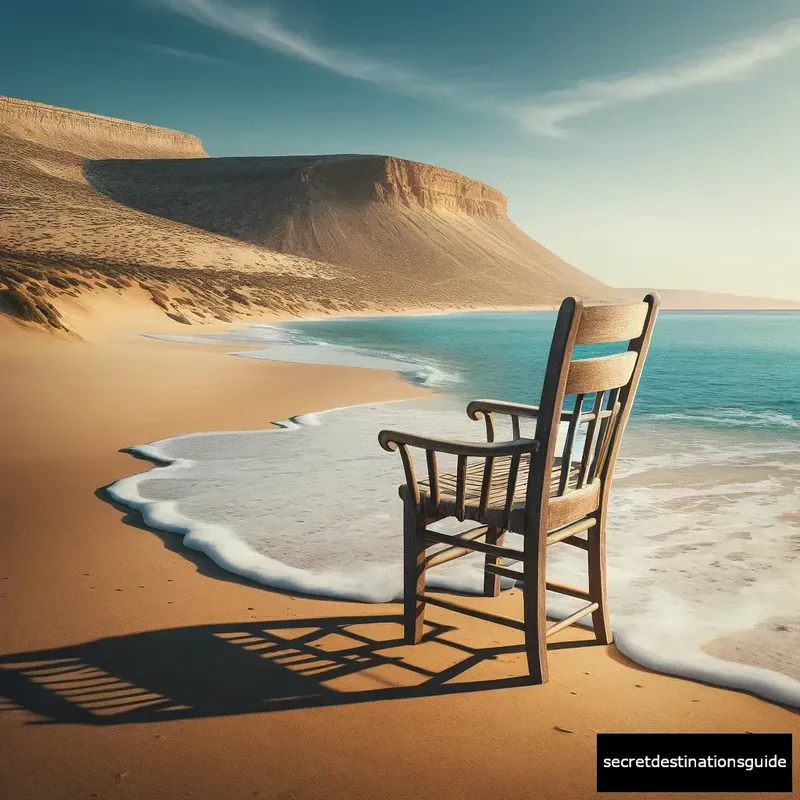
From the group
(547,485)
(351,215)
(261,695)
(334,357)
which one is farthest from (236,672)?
(351,215)

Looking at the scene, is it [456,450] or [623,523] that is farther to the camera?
[623,523]

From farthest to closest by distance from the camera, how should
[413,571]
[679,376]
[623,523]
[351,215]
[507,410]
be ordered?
[351,215] < [679,376] < [623,523] < [507,410] < [413,571]

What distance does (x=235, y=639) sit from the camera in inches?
115

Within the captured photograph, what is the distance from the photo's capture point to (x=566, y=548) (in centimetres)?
424

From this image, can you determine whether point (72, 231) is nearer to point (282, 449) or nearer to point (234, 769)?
point (282, 449)

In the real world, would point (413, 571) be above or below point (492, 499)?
below

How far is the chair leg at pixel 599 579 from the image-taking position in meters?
2.96

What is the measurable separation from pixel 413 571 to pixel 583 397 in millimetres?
825

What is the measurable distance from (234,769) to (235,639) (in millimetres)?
824

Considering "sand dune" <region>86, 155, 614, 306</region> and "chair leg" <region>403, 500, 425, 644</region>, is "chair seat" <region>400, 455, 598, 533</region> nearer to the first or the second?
"chair leg" <region>403, 500, 425, 644</region>

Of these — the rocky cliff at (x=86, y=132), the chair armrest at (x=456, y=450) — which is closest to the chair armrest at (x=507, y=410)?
the chair armrest at (x=456, y=450)

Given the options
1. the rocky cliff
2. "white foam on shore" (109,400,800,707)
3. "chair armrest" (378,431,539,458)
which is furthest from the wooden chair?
the rocky cliff

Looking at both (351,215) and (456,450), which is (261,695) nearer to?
(456,450)

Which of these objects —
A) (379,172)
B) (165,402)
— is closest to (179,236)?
(379,172)
